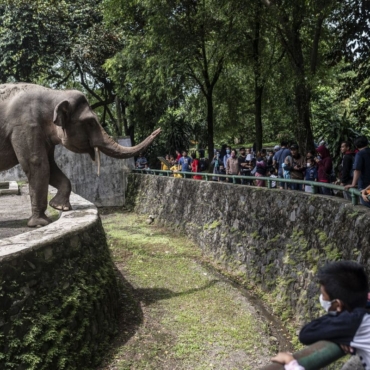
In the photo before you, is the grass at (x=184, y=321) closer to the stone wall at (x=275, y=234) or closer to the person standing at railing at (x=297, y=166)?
the stone wall at (x=275, y=234)

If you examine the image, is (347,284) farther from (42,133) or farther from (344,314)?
(42,133)

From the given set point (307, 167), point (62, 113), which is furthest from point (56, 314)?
point (307, 167)

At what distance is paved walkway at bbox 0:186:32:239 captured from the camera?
6980 millimetres

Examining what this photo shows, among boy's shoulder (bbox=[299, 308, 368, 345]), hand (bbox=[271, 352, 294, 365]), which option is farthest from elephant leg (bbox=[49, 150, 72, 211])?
hand (bbox=[271, 352, 294, 365])

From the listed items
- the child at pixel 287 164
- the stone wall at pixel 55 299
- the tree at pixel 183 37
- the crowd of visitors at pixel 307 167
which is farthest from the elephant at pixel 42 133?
the tree at pixel 183 37

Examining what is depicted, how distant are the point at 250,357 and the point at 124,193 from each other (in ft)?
39.7

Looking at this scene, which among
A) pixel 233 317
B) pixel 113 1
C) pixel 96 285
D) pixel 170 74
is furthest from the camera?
pixel 113 1

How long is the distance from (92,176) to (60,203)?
9.78 metres

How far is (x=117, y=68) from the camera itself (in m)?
16.8

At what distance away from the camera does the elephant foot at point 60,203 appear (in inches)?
278

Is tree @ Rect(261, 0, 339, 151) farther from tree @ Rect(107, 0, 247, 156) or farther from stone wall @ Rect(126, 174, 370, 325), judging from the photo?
tree @ Rect(107, 0, 247, 156)

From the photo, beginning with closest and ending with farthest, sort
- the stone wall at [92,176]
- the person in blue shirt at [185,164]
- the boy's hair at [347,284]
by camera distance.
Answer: the boy's hair at [347,284] → the person in blue shirt at [185,164] → the stone wall at [92,176]

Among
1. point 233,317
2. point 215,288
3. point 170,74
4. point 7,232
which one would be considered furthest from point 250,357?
point 170,74

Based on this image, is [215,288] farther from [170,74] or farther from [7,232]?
[170,74]
